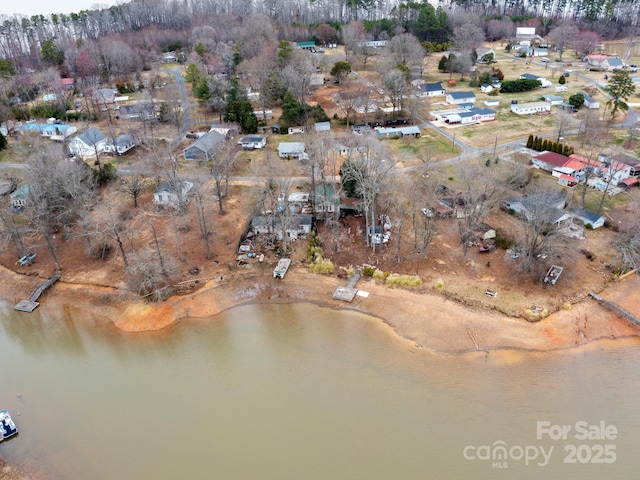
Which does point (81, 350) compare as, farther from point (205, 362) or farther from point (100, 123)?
point (100, 123)

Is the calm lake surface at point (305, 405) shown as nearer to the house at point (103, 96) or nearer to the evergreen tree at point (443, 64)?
the house at point (103, 96)

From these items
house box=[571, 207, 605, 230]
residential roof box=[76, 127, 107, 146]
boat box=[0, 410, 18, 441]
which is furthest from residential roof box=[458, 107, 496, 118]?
boat box=[0, 410, 18, 441]

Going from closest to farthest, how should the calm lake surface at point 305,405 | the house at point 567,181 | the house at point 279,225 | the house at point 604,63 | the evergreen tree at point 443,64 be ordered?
the calm lake surface at point 305,405 < the house at point 279,225 < the house at point 567,181 < the house at point 604,63 < the evergreen tree at point 443,64

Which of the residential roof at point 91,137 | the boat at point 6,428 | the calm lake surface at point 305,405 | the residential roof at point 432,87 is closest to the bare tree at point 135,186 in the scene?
the residential roof at point 91,137

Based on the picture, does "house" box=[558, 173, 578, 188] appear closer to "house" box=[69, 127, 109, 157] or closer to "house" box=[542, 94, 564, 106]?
"house" box=[542, 94, 564, 106]

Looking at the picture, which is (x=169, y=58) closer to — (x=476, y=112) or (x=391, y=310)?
(x=476, y=112)

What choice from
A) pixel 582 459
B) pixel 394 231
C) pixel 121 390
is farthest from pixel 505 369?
pixel 121 390

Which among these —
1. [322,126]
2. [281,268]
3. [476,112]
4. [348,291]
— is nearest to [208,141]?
[322,126]
